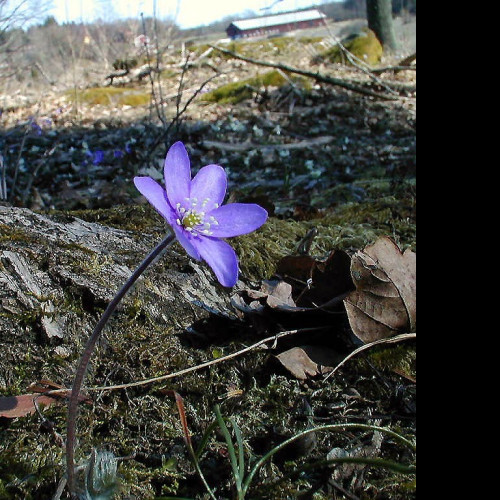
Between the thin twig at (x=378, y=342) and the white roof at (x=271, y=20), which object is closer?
the thin twig at (x=378, y=342)

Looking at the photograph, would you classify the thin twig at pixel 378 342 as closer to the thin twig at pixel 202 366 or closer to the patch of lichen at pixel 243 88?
the thin twig at pixel 202 366

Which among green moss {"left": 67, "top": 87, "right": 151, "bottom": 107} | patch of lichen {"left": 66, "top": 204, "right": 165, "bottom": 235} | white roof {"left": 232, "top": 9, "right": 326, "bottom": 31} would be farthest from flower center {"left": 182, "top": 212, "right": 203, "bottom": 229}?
white roof {"left": 232, "top": 9, "right": 326, "bottom": 31}

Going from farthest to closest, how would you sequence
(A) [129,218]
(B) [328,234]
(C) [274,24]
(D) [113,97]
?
(C) [274,24]
(D) [113,97]
(B) [328,234]
(A) [129,218]

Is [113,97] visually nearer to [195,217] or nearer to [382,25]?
[382,25]

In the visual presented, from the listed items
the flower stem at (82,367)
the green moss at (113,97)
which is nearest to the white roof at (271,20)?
the green moss at (113,97)

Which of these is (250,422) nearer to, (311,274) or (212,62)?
(311,274)

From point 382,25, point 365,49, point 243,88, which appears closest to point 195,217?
point 243,88
